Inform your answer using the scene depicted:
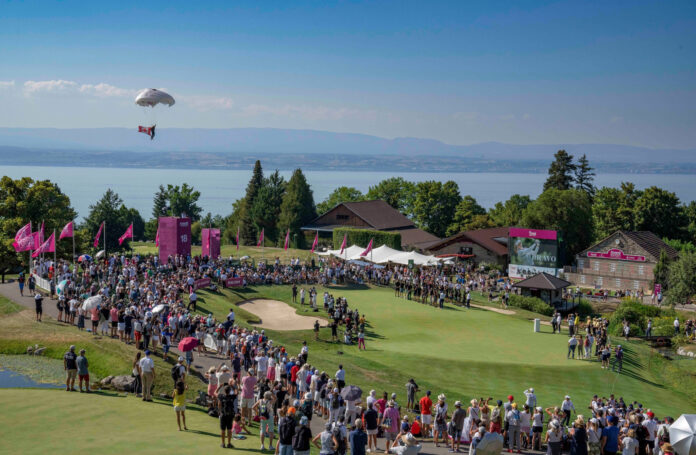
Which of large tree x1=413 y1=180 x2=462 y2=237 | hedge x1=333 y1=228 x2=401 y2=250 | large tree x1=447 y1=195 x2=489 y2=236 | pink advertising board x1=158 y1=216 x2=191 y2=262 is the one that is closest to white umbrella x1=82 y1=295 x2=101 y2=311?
pink advertising board x1=158 y1=216 x2=191 y2=262

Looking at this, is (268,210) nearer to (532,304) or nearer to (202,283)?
(202,283)

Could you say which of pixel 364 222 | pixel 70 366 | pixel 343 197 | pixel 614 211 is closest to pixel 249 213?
pixel 364 222

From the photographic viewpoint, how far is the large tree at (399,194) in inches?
4050

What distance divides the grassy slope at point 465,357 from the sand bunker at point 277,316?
3.12 feet

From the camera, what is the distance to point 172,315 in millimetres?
28641

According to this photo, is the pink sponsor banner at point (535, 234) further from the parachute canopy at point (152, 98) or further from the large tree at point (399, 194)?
the large tree at point (399, 194)

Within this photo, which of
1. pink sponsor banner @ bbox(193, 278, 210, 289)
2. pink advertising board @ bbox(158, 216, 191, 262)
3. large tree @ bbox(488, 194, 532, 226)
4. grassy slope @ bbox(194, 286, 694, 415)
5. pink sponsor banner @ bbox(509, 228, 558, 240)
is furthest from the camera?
→ large tree @ bbox(488, 194, 532, 226)

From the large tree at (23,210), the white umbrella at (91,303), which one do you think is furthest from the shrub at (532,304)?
the large tree at (23,210)

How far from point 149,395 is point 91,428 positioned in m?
3.57

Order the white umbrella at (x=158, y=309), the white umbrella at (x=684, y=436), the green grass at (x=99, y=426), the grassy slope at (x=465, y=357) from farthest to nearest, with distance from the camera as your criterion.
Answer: the grassy slope at (x=465, y=357) → the white umbrella at (x=158, y=309) → the green grass at (x=99, y=426) → the white umbrella at (x=684, y=436)

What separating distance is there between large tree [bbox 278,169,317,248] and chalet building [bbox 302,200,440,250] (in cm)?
122

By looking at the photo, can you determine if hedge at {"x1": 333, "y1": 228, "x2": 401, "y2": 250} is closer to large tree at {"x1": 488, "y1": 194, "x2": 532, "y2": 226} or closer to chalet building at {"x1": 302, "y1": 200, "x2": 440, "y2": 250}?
chalet building at {"x1": 302, "y1": 200, "x2": 440, "y2": 250}

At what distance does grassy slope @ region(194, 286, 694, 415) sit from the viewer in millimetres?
27469

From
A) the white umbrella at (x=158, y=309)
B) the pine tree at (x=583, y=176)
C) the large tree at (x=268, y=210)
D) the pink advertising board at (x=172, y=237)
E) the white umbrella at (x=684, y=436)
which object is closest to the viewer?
the white umbrella at (x=684, y=436)
